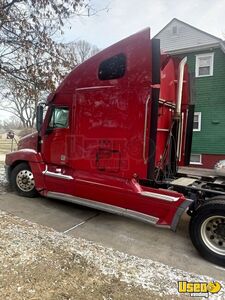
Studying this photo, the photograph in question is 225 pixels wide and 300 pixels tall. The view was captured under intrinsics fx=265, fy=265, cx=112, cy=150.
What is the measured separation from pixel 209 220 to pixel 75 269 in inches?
79.8

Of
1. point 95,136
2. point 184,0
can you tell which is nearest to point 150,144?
point 95,136

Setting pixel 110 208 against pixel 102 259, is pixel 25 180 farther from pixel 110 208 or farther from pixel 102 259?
pixel 102 259

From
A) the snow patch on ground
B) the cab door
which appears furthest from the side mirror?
the snow patch on ground

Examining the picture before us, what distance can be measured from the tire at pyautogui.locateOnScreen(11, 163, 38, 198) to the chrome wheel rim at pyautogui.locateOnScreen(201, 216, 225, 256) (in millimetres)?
3975

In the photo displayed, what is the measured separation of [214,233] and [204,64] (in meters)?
13.1

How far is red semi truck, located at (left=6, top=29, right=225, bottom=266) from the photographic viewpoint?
4160 mm

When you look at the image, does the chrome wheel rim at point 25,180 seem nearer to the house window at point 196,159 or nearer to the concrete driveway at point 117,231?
the concrete driveway at point 117,231

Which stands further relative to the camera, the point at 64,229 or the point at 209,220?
the point at 64,229

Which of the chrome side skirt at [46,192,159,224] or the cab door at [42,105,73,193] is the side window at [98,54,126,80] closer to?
the cab door at [42,105,73,193]

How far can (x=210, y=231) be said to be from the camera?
3.94 meters

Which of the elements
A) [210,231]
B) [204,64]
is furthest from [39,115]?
[204,64]

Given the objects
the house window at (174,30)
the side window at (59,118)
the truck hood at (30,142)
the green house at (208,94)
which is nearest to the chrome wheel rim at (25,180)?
the truck hood at (30,142)

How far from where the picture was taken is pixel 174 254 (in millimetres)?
3969

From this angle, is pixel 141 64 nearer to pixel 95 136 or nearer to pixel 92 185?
pixel 95 136
